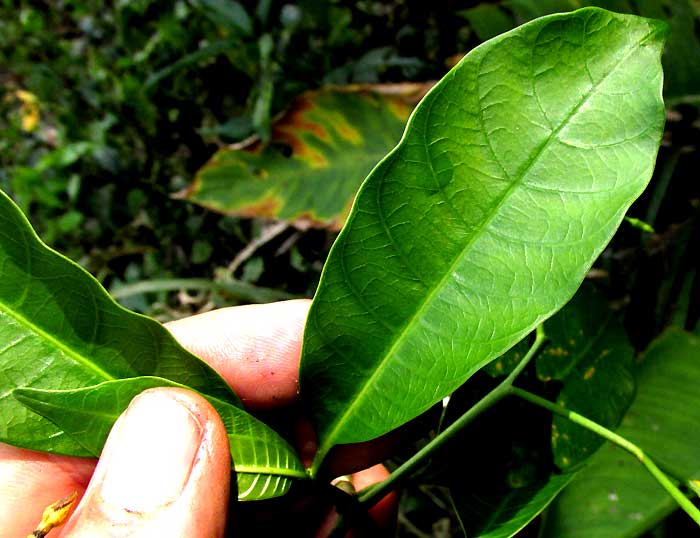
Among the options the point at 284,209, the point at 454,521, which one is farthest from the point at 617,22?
the point at 454,521

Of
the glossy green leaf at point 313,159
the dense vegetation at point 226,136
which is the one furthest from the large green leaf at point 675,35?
the glossy green leaf at point 313,159

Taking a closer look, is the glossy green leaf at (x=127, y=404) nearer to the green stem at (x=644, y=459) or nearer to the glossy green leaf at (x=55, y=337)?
the glossy green leaf at (x=55, y=337)

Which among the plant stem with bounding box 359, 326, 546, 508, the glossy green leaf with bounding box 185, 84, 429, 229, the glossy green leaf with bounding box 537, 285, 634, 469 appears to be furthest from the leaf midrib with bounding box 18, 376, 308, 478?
the glossy green leaf with bounding box 185, 84, 429, 229

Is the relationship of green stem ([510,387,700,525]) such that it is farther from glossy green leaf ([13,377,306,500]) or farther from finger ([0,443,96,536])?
finger ([0,443,96,536])

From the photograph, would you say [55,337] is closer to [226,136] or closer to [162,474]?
[162,474]

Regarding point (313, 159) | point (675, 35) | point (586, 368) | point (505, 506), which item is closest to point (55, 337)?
point (505, 506)

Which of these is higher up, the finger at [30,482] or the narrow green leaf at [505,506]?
the narrow green leaf at [505,506]

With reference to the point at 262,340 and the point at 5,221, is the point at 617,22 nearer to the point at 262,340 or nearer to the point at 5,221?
the point at 5,221
